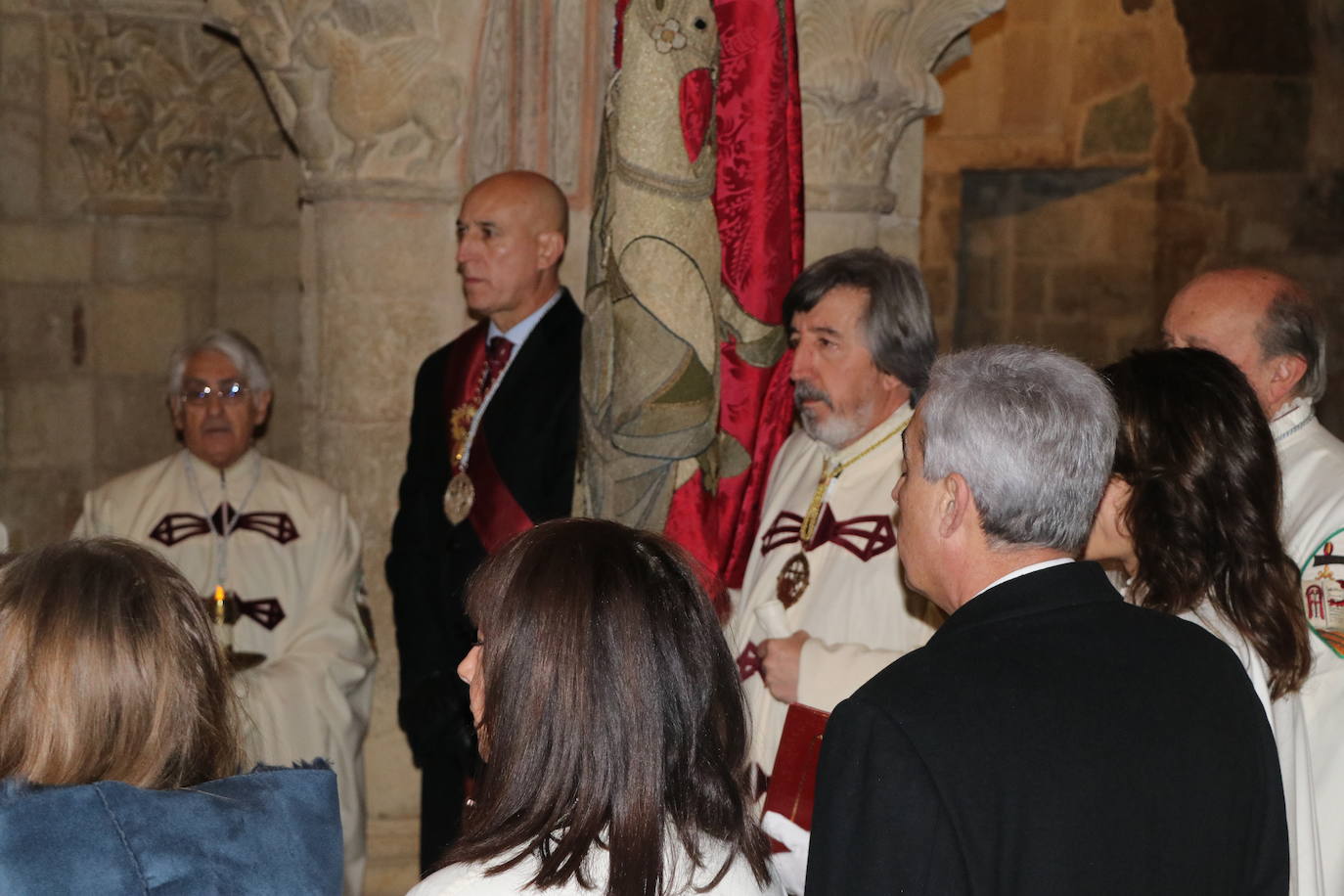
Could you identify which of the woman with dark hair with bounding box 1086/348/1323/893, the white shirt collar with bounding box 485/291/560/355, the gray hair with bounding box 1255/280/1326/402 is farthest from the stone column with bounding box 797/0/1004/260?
the woman with dark hair with bounding box 1086/348/1323/893

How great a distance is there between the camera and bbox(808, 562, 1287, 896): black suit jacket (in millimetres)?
1555

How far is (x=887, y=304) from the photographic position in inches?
123

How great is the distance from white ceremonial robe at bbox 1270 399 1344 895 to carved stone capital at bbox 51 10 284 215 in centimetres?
396

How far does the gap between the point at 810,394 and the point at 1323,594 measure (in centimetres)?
99

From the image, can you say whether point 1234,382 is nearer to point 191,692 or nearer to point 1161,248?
point 191,692

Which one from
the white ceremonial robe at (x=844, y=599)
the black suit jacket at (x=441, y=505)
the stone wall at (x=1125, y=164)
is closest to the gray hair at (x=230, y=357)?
the black suit jacket at (x=441, y=505)

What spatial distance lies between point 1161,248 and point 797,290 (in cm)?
621

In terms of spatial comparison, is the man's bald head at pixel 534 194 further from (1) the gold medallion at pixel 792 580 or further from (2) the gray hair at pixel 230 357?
(1) the gold medallion at pixel 792 580

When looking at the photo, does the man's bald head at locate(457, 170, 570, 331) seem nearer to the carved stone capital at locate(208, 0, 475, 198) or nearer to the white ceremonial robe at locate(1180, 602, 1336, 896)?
the carved stone capital at locate(208, 0, 475, 198)

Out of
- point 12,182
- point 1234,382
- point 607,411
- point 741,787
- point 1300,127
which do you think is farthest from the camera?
point 1300,127

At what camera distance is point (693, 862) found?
1.52 m

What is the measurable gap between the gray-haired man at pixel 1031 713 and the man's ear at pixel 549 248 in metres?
2.08

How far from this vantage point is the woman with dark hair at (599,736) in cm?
150

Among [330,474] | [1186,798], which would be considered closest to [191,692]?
[1186,798]
